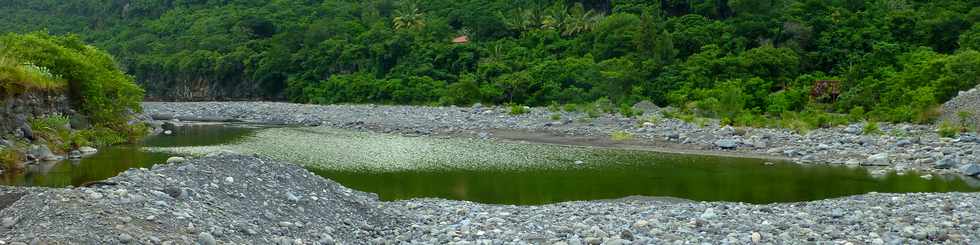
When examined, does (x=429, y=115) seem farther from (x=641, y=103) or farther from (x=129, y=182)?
(x=129, y=182)

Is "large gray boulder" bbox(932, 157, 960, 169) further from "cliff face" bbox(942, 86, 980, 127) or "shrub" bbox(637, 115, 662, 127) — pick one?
"shrub" bbox(637, 115, 662, 127)

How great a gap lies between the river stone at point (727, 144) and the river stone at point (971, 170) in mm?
9792

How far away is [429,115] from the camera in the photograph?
53.6 meters

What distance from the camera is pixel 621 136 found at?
39.4 meters

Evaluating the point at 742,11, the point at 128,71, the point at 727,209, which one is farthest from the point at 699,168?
the point at 128,71

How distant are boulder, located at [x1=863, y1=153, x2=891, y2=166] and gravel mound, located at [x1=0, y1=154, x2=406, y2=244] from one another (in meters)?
19.0

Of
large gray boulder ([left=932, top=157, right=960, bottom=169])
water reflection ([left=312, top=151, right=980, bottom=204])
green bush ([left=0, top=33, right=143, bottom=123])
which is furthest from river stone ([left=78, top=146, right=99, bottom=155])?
large gray boulder ([left=932, top=157, right=960, bottom=169])

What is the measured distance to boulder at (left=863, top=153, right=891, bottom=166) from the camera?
29.1 meters

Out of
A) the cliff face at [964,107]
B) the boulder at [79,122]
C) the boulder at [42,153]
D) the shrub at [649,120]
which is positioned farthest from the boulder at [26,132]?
the cliff face at [964,107]

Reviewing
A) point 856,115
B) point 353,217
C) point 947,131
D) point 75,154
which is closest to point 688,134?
point 947,131

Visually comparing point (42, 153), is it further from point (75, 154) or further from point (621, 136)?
point (621, 136)

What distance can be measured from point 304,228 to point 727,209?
8.70 m

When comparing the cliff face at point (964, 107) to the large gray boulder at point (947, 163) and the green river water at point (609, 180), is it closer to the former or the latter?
the large gray boulder at point (947, 163)

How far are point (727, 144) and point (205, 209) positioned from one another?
84.4ft
